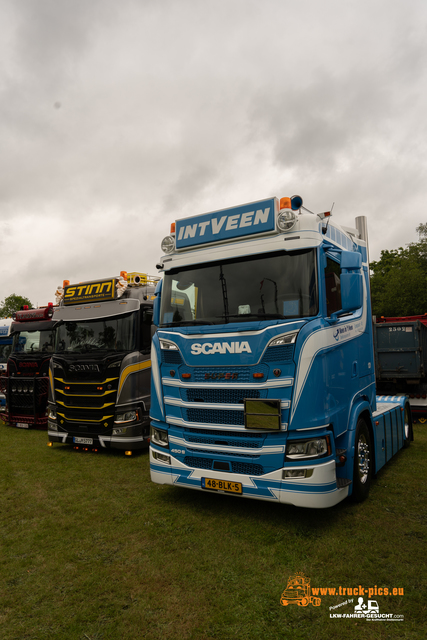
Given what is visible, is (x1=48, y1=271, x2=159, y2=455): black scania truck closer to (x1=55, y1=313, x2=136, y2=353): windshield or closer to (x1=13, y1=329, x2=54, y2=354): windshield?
(x1=55, y1=313, x2=136, y2=353): windshield

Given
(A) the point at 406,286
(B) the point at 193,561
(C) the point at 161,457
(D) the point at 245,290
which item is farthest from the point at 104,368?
(A) the point at 406,286

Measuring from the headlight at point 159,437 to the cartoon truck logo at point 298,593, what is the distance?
7.08ft

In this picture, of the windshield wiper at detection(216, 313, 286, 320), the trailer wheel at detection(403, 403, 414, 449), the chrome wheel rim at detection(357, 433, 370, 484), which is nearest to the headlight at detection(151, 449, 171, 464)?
the windshield wiper at detection(216, 313, 286, 320)

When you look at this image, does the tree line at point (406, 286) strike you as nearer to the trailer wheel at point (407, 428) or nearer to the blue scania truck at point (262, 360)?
the trailer wheel at point (407, 428)

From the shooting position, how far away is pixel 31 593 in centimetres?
358

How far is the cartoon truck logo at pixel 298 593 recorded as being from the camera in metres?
3.31

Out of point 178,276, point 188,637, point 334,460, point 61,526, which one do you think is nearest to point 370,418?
point 334,460

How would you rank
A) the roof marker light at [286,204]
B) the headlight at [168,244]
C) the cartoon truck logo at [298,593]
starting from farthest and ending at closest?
the headlight at [168,244], the roof marker light at [286,204], the cartoon truck logo at [298,593]

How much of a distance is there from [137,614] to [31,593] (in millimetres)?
1038

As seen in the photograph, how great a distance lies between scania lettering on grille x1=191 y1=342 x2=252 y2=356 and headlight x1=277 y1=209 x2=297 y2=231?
1.38m

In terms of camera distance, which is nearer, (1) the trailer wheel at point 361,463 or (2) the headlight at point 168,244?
(1) the trailer wheel at point 361,463

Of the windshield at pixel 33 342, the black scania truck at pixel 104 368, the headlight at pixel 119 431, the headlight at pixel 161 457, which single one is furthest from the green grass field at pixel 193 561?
the windshield at pixel 33 342

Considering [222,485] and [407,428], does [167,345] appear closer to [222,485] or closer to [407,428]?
[222,485]

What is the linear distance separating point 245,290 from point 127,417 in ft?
14.3
